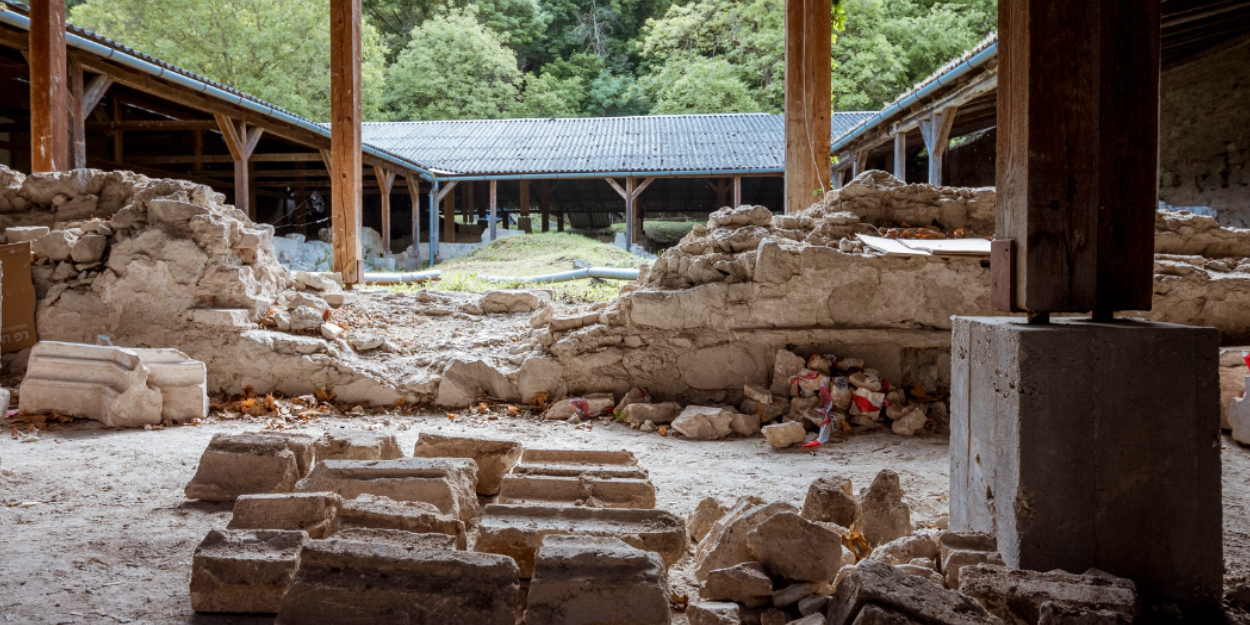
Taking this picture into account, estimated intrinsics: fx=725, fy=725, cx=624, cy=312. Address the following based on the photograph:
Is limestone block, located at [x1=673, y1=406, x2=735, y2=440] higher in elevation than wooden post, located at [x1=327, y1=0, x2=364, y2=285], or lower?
lower

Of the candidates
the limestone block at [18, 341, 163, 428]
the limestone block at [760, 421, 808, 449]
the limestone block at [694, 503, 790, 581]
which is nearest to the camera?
the limestone block at [694, 503, 790, 581]

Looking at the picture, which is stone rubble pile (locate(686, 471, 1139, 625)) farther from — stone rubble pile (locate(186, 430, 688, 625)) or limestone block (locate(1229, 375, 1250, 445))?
limestone block (locate(1229, 375, 1250, 445))

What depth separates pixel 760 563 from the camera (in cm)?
252

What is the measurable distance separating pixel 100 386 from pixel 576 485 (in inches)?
164

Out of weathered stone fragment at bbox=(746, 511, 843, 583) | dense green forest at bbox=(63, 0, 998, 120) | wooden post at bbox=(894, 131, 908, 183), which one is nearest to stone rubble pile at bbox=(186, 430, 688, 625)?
weathered stone fragment at bbox=(746, 511, 843, 583)

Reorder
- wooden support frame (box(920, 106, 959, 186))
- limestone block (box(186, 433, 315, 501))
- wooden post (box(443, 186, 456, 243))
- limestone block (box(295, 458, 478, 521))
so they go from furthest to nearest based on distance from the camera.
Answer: wooden post (box(443, 186, 456, 243)) < wooden support frame (box(920, 106, 959, 186)) < limestone block (box(186, 433, 315, 501)) < limestone block (box(295, 458, 478, 521))

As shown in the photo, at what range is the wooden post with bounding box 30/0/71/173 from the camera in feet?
26.0

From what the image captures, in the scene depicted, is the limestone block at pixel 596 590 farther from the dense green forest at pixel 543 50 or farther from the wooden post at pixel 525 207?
the dense green forest at pixel 543 50

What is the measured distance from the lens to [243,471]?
365 cm

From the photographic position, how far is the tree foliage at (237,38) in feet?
83.6

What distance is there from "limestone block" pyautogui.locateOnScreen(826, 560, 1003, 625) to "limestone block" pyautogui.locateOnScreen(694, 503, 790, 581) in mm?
517

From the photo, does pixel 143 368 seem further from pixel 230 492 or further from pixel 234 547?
pixel 234 547

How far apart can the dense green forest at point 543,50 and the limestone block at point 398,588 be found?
22.5m

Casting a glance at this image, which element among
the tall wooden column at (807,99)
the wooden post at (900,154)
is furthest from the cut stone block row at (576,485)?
the wooden post at (900,154)
